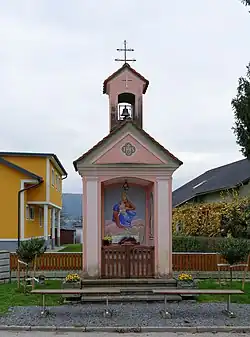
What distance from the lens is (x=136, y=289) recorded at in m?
13.6

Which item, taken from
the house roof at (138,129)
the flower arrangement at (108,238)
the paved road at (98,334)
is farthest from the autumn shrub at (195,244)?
the paved road at (98,334)

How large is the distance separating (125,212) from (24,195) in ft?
44.8

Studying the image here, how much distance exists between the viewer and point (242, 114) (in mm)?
19000

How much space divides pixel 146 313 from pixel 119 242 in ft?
13.9

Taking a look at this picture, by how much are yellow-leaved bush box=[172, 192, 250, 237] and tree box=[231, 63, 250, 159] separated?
16.1 ft

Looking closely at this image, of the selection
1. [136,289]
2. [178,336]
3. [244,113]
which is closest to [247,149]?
[244,113]

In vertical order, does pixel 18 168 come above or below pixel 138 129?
above

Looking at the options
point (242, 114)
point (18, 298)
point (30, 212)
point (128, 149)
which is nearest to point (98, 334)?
point (18, 298)

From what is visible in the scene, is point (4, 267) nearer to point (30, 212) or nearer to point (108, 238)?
point (108, 238)

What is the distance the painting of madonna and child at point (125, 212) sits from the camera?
16219 mm

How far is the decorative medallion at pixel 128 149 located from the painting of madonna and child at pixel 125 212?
172cm

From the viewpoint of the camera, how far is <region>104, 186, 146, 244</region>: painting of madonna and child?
16219 millimetres

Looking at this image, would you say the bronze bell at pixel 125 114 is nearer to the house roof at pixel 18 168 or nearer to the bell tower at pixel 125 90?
the bell tower at pixel 125 90

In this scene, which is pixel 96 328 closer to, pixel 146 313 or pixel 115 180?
pixel 146 313
